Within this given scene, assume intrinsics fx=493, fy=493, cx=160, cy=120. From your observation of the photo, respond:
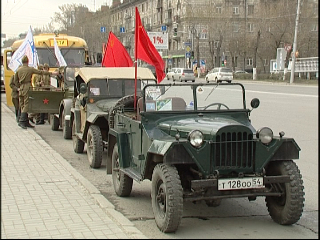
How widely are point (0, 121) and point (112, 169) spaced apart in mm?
4669

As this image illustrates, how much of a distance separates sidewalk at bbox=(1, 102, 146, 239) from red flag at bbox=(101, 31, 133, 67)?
3385mm

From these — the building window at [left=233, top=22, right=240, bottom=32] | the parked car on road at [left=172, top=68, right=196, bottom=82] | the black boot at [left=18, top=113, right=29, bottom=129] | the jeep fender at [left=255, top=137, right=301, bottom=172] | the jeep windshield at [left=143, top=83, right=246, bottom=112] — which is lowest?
the parked car on road at [left=172, top=68, right=196, bottom=82]

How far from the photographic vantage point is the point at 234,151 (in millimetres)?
5328

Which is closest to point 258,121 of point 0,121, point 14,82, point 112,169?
point 14,82

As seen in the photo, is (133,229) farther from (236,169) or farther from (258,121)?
(258,121)

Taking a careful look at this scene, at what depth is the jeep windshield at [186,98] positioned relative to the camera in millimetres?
6422

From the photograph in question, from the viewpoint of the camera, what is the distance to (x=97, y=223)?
5.27 m

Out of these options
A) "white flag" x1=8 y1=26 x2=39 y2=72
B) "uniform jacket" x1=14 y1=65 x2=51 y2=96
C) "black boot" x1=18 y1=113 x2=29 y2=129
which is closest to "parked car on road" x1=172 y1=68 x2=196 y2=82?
"white flag" x1=8 y1=26 x2=39 y2=72

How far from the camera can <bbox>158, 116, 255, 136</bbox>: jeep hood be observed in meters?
5.43

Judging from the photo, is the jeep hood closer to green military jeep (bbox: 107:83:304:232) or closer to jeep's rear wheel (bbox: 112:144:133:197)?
green military jeep (bbox: 107:83:304:232)

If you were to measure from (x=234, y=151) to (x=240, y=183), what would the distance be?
0.35m

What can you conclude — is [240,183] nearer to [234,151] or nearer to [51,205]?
[234,151]

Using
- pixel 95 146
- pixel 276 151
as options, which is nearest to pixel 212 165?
pixel 276 151

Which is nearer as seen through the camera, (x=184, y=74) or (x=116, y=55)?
(x=116, y=55)
